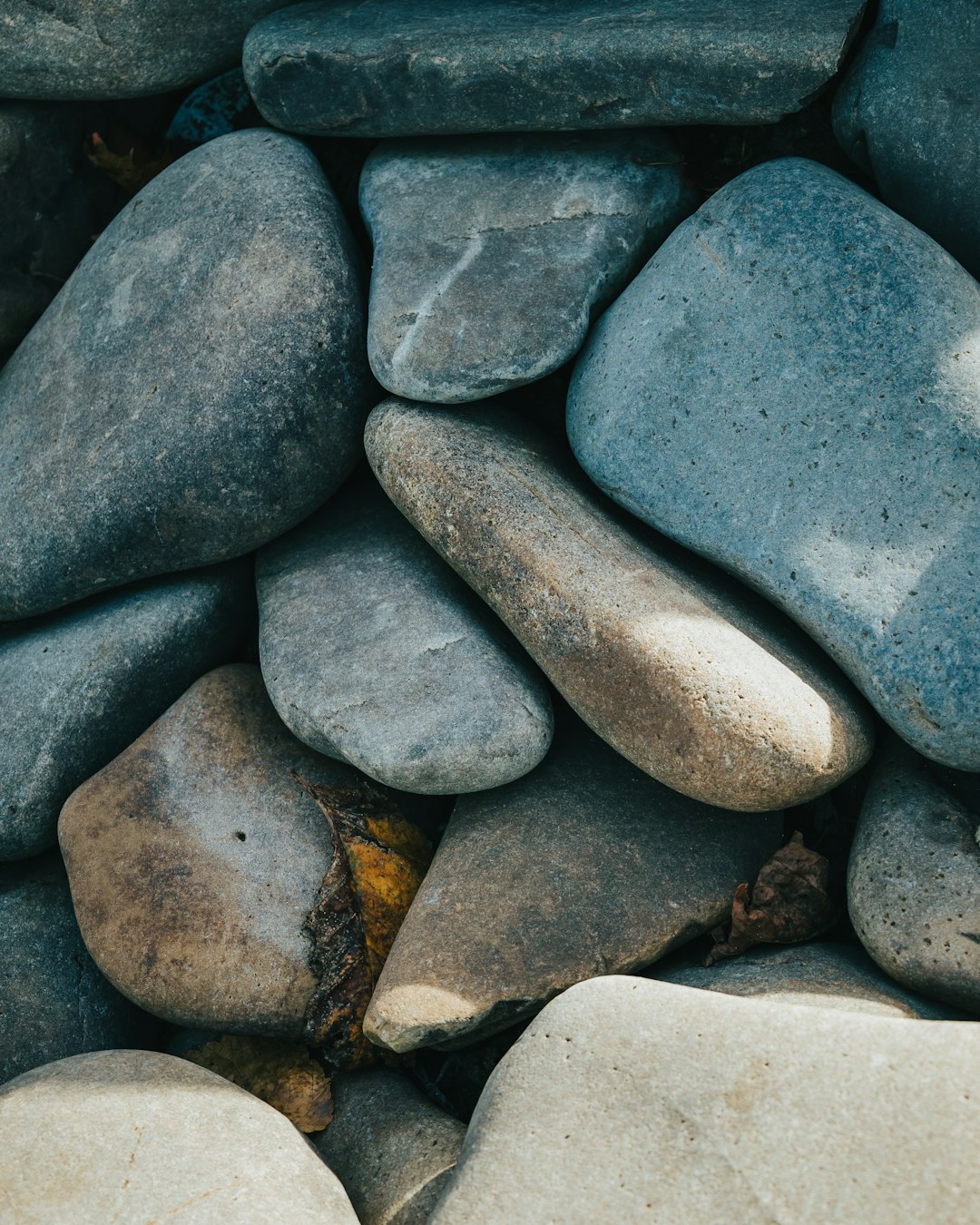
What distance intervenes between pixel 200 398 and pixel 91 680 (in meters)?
0.69

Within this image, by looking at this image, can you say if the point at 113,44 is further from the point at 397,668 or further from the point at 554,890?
the point at 554,890

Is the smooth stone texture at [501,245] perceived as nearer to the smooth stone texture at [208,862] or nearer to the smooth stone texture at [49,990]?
the smooth stone texture at [208,862]

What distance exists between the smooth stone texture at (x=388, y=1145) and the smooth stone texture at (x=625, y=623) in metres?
0.79

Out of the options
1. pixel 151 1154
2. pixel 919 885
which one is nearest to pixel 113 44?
pixel 151 1154

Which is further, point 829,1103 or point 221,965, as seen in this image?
point 221,965

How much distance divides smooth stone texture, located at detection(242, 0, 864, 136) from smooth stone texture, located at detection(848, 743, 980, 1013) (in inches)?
56.6

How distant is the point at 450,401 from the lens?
2.40 meters

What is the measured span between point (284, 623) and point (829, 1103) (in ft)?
4.81

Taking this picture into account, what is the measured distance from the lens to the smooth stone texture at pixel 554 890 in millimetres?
2057

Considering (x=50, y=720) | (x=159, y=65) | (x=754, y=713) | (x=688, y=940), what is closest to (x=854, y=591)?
(x=754, y=713)

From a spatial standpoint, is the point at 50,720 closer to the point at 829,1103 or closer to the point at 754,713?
the point at 754,713

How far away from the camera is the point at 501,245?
249cm

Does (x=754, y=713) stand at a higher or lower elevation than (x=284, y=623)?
lower

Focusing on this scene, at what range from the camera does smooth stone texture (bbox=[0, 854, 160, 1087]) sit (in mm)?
2383
